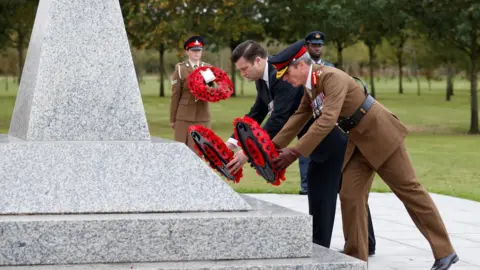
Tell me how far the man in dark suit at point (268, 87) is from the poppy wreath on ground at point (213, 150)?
0.32 m

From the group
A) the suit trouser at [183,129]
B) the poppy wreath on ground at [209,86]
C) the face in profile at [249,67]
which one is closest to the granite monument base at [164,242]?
the face in profile at [249,67]

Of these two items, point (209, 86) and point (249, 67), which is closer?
point (249, 67)

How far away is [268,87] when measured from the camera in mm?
7703

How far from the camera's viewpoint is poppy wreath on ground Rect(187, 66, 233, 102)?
12859 millimetres

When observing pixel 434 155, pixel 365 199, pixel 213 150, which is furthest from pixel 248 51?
pixel 434 155

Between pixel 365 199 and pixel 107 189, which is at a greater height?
pixel 107 189

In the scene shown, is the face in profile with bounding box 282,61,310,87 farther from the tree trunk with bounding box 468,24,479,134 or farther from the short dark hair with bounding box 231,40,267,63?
the tree trunk with bounding box 468,24,479,134

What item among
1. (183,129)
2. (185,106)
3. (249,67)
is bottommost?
(183,129)

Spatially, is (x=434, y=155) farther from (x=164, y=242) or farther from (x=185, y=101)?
(x=164, y=242)

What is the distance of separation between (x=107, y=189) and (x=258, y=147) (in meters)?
1.12

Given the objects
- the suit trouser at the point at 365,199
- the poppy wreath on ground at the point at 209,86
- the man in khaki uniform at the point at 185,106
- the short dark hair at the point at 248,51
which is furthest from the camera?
the man in khaki uniform at the point at 185,106

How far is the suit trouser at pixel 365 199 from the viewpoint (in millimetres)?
7355

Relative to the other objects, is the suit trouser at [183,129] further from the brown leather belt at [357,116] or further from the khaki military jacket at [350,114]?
the brown leather belt at [357,116]

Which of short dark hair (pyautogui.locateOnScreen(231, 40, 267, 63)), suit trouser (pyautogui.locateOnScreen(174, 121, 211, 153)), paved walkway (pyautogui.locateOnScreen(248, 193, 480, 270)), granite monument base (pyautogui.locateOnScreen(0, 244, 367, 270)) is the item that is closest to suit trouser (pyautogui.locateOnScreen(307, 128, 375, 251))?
paved walkway (pyautogui.locateOnScreen(248, 193, 480, 270))
